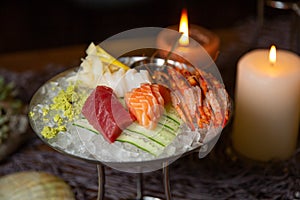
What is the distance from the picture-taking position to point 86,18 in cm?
178

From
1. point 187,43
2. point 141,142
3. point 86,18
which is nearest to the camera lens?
point 141,142

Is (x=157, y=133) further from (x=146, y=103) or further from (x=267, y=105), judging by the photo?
(x=267, y=105)

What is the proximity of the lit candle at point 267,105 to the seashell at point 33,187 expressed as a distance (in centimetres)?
31

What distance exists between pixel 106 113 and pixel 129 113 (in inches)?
1.1

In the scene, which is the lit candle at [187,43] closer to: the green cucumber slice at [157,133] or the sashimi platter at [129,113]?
the sashimi platter at [129,113]

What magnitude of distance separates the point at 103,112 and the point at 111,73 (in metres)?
0.08

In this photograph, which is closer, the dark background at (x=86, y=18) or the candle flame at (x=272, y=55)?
the candle flame at (x=272, y=55)

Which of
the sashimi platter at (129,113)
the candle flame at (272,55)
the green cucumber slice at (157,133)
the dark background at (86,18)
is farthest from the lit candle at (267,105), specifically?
the dark background at (86,18)

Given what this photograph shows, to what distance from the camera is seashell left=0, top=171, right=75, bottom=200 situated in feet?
2.50

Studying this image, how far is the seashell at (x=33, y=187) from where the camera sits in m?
0.76

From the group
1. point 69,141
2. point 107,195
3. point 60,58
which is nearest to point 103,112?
point 69,141

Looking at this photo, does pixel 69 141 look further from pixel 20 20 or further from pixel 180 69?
pixel 20 20

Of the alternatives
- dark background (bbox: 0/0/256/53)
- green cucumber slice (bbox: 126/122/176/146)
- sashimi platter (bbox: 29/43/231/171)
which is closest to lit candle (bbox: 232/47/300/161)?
sashimi platter (bbox: 29/43/231/171)

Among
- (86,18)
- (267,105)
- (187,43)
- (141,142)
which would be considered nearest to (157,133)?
(141,142)
